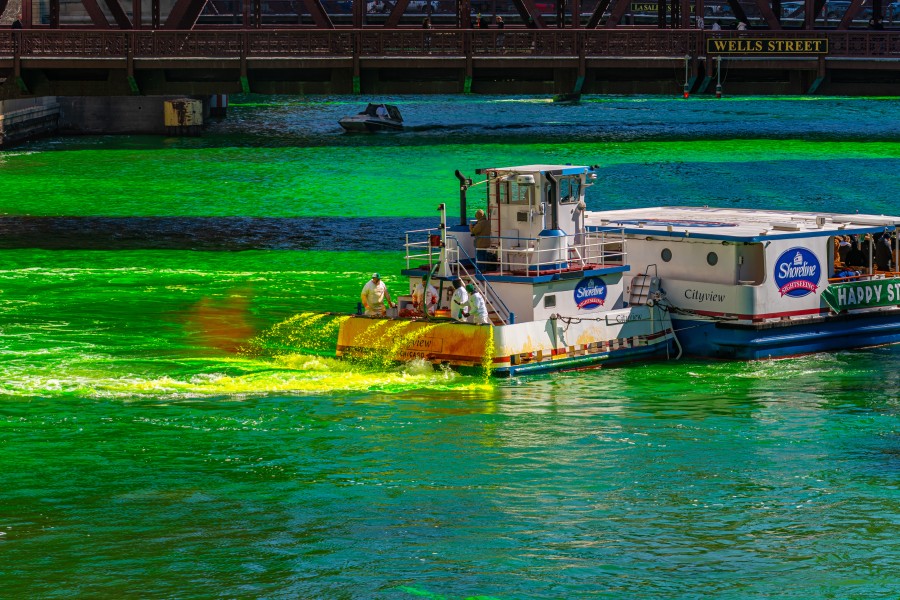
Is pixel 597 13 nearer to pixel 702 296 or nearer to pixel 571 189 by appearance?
pixel 702 296

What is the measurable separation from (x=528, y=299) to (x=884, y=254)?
11.7 meters

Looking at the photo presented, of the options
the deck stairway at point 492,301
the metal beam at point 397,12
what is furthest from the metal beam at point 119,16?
the deck stairway at point 492,301

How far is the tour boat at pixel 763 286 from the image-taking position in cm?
4066

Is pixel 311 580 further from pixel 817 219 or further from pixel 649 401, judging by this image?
pixel 817 219

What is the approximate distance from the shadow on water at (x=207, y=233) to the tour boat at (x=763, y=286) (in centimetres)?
2305

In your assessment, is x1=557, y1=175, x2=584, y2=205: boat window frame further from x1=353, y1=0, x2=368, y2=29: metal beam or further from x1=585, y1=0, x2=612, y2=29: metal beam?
x1=585, y1=0, x2=612, y2=29: metal beam

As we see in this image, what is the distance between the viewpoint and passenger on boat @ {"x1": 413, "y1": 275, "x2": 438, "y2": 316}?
1543 inches

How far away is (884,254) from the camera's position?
145ft

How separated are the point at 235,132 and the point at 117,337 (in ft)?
237

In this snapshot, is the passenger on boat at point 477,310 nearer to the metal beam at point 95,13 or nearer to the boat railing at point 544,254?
the boat railing at point 544,254

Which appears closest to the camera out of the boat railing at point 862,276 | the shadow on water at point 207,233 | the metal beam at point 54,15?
the boat railing at point 862,276

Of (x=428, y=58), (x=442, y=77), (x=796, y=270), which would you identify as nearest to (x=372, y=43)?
(x=428, y=58)

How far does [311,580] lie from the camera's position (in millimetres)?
23594

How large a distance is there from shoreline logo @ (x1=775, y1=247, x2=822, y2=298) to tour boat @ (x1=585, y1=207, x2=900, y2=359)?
0.08ft
